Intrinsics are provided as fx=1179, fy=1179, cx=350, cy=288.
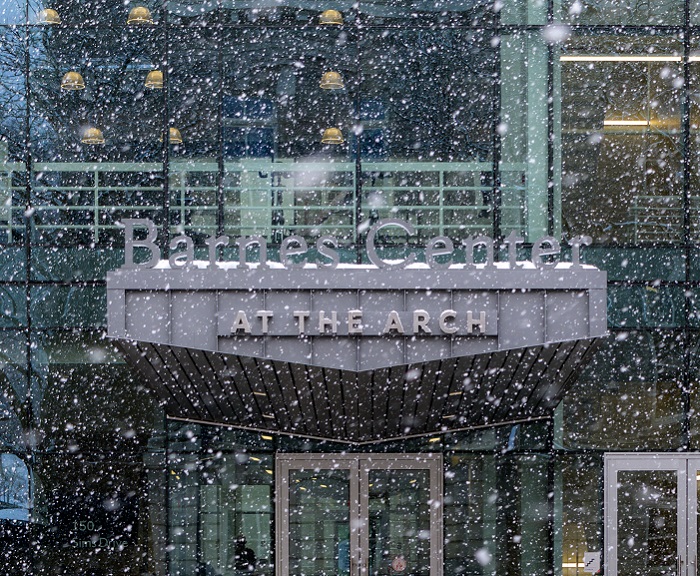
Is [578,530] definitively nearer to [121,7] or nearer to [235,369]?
A: [235,369]

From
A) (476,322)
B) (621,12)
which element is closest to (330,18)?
(621,12)

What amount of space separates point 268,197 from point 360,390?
3.41 m

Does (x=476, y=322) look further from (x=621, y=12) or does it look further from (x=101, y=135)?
(x=101, y=135)

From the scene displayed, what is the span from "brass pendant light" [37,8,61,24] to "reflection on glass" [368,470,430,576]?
6544 mm

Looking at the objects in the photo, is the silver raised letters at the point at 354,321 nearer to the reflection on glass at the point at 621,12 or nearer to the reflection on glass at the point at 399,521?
the reflection on glass at the point at 399,521

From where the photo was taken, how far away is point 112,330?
1105cm

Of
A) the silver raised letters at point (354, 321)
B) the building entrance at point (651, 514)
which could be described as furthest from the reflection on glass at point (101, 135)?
the building entrance at point (651, 514)

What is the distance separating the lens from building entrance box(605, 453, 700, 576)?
1390cm

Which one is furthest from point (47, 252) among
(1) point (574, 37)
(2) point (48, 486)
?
(1) point (574, 37)

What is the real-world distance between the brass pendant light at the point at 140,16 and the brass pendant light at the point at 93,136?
4.43ft

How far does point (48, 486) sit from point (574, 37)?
820cm

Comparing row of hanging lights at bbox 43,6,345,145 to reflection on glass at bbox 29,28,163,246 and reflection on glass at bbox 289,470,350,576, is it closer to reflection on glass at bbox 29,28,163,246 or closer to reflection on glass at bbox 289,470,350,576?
reflection on glass at bbox 29,28,163,246

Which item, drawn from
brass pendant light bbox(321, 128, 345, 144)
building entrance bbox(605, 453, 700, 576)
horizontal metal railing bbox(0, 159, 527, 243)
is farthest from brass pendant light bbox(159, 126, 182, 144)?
building entrance bbox(605, 453, 700, 576)

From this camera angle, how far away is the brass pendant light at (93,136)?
13852 mm
